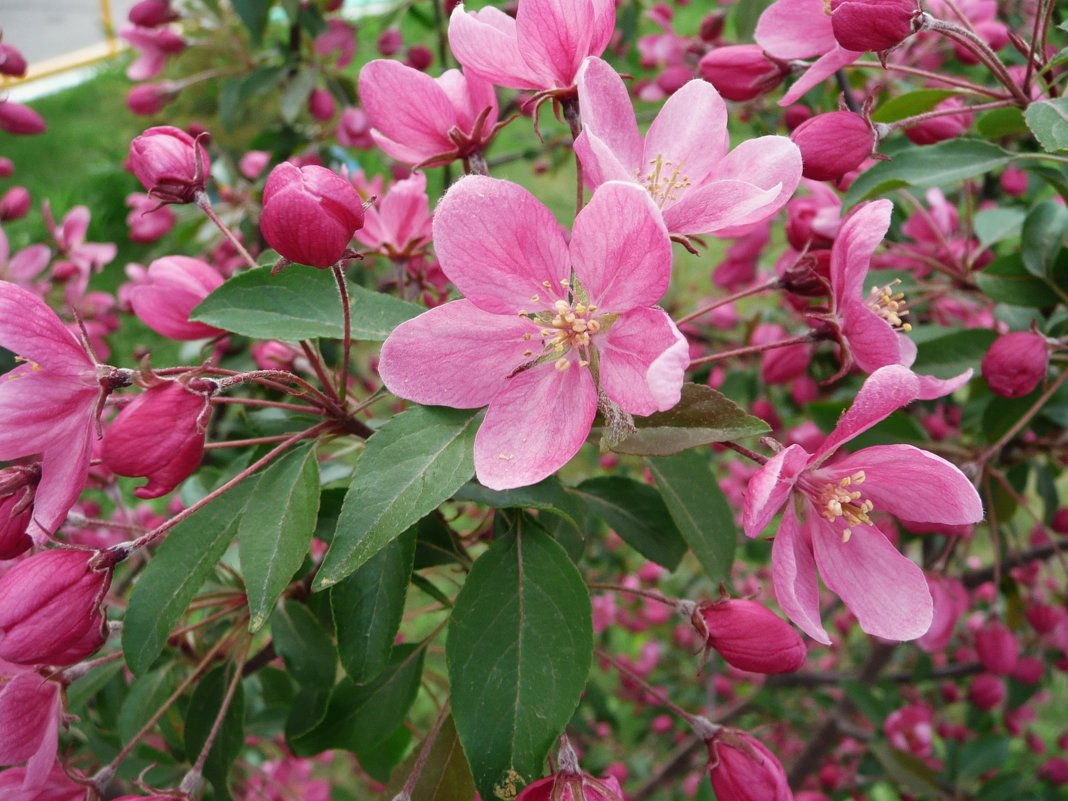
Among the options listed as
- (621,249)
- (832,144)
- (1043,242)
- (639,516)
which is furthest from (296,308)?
(1043,242)

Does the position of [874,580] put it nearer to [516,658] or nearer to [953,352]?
Answer: [516,658]

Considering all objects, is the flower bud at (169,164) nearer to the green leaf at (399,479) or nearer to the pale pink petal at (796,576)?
the green leaf at (399,479)

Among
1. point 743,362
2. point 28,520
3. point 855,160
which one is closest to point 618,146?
point 855,160

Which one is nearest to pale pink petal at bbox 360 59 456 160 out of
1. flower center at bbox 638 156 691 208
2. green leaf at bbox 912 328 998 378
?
flower center at bbox 638 156 691 208

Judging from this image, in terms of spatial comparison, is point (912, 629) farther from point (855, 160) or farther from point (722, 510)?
point (855, 160)

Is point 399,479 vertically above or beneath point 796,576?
above

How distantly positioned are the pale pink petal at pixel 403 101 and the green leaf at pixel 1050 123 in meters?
0.63

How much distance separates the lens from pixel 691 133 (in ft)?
3.10

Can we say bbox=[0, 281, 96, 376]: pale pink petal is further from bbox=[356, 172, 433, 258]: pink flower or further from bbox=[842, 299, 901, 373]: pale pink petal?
bbox=[842, 299, 901, 373]: pale pink petal

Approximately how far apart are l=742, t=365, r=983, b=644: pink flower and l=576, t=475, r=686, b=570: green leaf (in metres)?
0.24

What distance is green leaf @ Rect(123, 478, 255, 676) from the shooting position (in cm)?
88

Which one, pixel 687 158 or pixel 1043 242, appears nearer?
pixel 687 158

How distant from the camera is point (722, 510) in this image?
1.04 m

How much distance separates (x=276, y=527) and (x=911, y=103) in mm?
971
